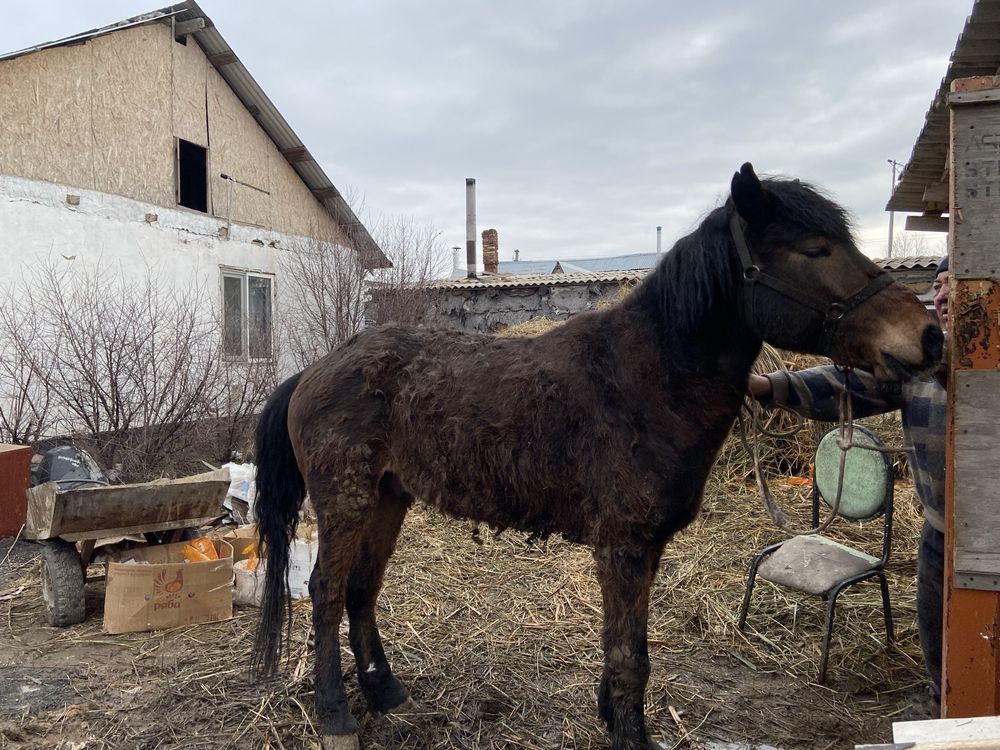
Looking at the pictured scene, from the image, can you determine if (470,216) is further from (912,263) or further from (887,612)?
(887,612)

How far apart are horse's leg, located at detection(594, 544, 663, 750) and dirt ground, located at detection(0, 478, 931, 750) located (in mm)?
422

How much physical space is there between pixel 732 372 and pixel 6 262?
877cm

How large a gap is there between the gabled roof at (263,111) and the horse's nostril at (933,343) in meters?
10.3

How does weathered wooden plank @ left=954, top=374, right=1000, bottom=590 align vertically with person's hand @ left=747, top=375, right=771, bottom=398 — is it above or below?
below

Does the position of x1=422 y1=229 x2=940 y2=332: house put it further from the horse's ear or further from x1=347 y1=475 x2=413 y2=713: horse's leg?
the horse's ear

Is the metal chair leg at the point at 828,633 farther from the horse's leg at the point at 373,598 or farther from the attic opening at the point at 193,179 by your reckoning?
the attic opening at the point at 193,179

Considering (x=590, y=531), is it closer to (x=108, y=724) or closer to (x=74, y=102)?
→ (x=108, y=724)

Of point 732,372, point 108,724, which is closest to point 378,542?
point 108,724

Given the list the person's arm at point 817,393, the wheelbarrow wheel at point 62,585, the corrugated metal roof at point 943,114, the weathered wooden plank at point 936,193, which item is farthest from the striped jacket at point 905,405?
the wheelbarrow wheel at point 62,585

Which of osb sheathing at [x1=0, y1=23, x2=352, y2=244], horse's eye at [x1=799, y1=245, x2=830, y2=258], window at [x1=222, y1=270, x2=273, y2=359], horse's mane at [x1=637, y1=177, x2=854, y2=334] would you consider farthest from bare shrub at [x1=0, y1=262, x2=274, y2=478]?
horse's eye at [x1=799, y1=245, x2=830, y2=258]

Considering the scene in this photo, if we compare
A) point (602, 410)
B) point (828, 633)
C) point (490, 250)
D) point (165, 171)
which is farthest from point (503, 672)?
point (490, 250)

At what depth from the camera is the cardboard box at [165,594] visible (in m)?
3.99

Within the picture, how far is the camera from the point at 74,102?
8570mm

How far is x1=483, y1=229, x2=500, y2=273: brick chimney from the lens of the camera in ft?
58.2
